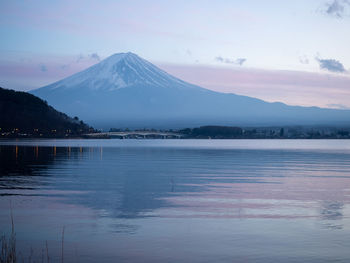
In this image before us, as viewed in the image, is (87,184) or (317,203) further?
(87,184)

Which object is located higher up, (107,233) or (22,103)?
(22,103)

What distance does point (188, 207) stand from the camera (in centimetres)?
1820

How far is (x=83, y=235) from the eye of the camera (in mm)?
13391

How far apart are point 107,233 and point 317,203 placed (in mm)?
8902

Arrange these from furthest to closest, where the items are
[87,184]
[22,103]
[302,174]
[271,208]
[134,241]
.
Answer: [22,103] < [302,174] < [87,184] < [271,208] < [134,241]

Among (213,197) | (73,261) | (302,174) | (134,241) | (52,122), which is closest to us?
(73,261)

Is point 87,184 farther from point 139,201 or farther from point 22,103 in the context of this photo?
point 22,103

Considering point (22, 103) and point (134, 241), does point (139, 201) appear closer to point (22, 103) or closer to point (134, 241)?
point (134, 241)

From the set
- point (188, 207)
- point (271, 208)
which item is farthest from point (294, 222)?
point (188, 207)

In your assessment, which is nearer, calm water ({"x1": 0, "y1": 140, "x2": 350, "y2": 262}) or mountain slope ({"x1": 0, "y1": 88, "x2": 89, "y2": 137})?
calm water ({"x1": 0, "y1": 140, "x2": 350, "y2": 262})

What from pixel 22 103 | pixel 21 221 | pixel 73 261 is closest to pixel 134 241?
pixel 73 261

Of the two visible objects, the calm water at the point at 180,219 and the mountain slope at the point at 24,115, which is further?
the mountain slope at the point at 24,115

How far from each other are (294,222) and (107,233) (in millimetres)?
5402

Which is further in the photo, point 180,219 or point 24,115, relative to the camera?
point 24,115
